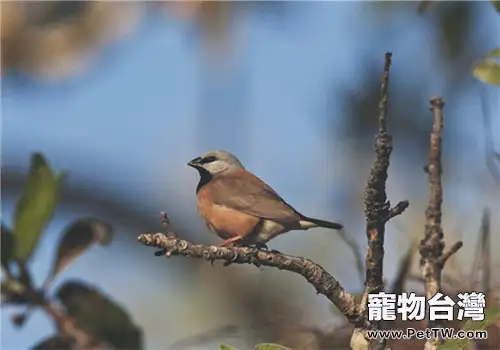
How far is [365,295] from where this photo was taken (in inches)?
25.2

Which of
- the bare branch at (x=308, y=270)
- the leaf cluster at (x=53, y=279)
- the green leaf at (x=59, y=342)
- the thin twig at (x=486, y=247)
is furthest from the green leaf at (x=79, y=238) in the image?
the thin twig at (x=486, y=247)

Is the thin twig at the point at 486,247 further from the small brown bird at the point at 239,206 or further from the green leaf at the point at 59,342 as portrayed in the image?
the green leaf at the point at 59,342

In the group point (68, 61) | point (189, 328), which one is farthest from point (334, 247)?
point (68, 61)

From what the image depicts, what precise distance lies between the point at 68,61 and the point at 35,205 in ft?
2.05

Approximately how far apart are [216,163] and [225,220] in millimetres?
78

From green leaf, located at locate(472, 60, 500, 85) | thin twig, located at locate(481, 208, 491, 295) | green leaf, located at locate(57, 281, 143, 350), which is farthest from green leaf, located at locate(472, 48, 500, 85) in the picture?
green leaf, located at locate(57, 281, 143, 350)

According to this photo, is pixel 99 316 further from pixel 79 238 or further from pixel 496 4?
pixel 496 4

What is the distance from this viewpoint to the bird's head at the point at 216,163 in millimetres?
968

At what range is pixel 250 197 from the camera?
3.14 feet

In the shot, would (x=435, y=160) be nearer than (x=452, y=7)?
Yes

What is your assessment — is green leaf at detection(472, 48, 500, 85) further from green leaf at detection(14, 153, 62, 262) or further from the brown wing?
green leaf at detection(14, 153, 62, 262)

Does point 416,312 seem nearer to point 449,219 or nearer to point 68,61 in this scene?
point 449,219

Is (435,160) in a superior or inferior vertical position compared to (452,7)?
inferior

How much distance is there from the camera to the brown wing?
922mm
